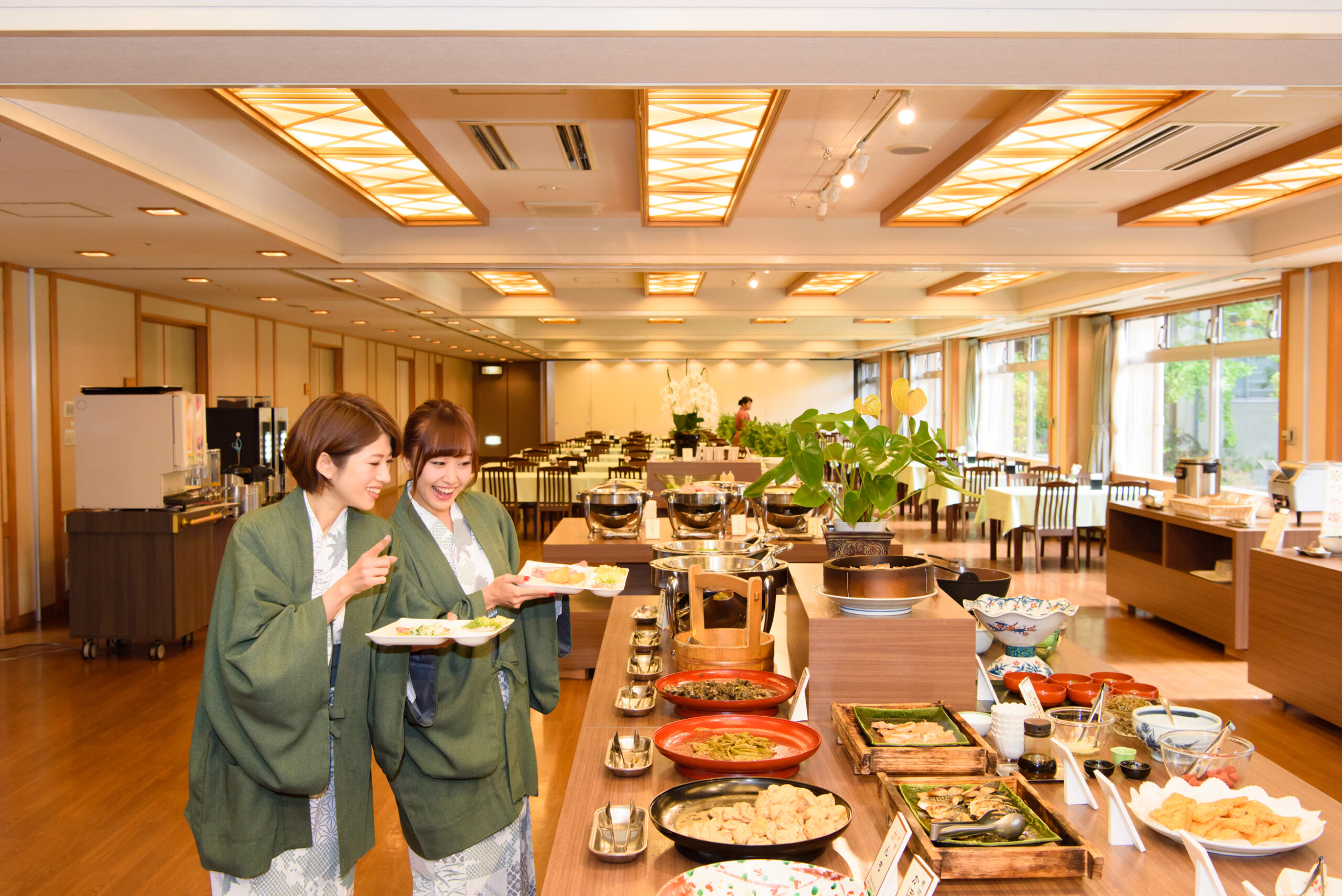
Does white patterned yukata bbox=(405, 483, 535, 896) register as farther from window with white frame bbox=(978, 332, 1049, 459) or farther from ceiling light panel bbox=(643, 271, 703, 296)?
window with white frame bbox=(978, 332, 1049, 459)

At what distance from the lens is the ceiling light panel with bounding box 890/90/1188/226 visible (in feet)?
12.4

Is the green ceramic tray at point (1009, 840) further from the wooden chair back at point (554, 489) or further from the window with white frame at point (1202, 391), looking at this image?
the wooden chair back at point (554, 489)

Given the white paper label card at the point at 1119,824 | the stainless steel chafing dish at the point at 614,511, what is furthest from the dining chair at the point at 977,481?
the white paper label card at the point at 1119,824

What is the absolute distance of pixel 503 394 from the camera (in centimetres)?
2106

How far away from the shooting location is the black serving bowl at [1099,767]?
1.64 m

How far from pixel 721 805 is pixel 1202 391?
9.25 meters

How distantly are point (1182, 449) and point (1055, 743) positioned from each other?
9.13 meters

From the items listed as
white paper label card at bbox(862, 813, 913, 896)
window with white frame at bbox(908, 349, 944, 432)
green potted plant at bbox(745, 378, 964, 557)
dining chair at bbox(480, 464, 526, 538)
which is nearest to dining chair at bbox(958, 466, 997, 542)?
dining chair at bbox(480, 464, 526, 538)

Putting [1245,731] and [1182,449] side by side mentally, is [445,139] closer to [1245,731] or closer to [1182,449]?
[1245,731]

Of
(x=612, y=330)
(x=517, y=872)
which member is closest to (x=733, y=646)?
(x=517, y=872)

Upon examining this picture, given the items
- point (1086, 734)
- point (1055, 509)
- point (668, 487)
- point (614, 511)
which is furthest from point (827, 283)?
point (1086, 734)

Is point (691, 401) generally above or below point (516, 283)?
below

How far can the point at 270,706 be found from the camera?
1687 millimetres

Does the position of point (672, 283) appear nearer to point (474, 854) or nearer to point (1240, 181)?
point (1240, 181)
